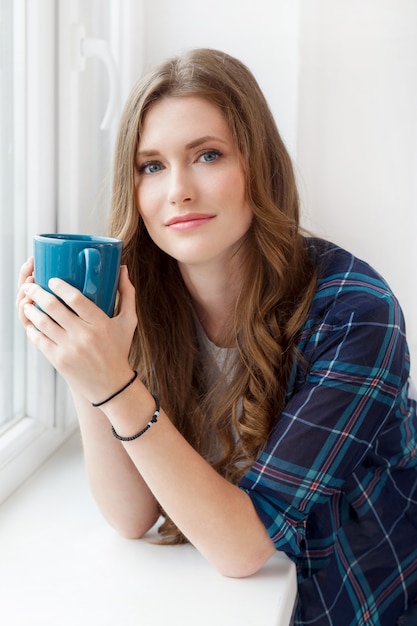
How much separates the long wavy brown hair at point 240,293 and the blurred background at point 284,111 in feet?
0.68

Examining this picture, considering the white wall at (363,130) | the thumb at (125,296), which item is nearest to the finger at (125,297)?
the thumb at (125,296)

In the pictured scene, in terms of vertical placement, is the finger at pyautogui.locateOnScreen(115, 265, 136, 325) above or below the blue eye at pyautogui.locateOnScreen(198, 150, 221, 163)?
below

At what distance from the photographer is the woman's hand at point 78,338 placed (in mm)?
813

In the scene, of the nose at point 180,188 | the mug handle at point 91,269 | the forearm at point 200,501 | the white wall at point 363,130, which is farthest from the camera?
the white wall at point 363,130

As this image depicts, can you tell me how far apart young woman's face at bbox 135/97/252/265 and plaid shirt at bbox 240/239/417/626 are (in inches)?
7.2

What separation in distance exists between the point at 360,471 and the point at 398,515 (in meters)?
0.10

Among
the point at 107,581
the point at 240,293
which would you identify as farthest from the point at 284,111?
the point at 107,581

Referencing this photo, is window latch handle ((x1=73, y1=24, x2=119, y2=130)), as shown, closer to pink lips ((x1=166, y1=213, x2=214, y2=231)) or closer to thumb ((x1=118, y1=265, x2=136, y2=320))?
pink lips ((x1=166, y1=213, x2=214, y2=231))

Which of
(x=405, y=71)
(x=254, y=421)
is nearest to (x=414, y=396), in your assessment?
(x=254, y=421)

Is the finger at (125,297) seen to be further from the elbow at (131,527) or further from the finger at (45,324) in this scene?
the elbow at (131,527)

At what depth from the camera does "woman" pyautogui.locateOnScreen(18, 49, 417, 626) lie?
3.09ft

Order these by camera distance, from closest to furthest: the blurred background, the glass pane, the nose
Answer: the nose < the glass pane < the blurred background

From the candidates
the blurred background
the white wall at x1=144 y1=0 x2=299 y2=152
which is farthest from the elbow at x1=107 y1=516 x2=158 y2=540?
the white wall at x1=144 y1=0 x2=299 y2=152

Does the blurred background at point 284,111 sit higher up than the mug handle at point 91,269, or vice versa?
the blurred background at point 284,111
